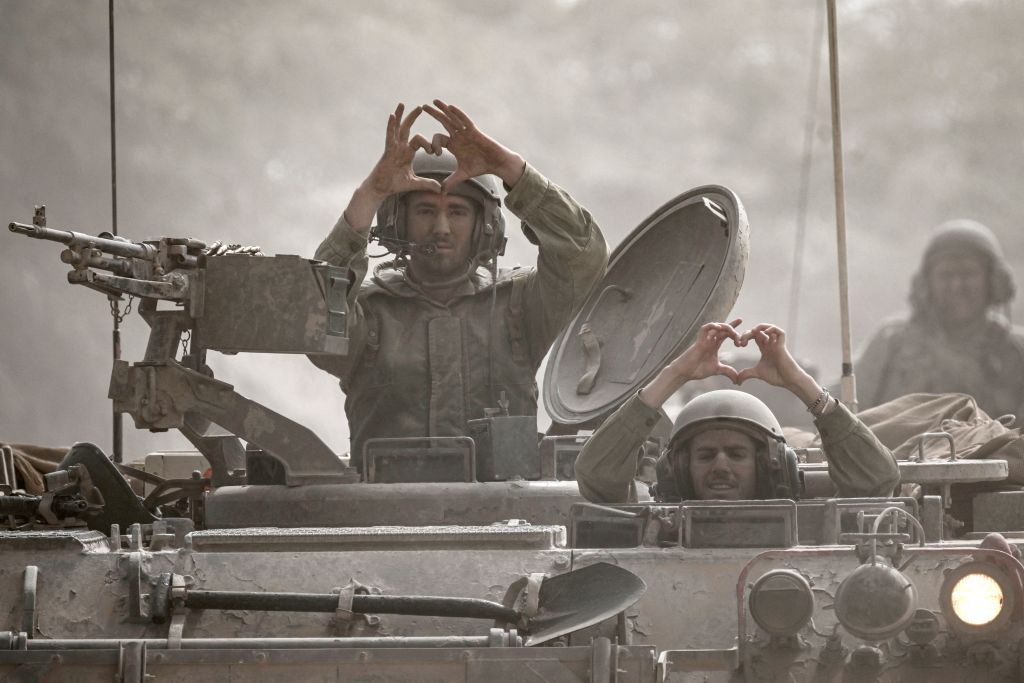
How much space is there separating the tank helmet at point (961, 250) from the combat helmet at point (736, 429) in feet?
44.0

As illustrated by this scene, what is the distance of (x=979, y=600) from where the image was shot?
5.89 metres

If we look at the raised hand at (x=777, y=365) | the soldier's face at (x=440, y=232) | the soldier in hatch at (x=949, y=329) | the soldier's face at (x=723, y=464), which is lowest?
the soldier's face at (x=723, y=464)

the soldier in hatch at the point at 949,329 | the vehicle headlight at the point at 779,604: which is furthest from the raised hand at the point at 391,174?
the soldier in hatch at the point at 949,329

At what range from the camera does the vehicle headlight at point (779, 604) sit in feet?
19.2

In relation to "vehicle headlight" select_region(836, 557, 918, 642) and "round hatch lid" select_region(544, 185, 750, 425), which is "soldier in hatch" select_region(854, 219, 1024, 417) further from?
"vehicle headlight" select_region(836, 557, 918, 642)

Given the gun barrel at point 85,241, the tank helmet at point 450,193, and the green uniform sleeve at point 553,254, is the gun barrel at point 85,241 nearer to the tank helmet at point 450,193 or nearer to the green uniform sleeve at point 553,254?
the tank helmet at point 450,193

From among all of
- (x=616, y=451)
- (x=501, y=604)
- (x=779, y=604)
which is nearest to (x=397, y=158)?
(x=616, y=451)

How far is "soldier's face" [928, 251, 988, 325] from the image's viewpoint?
2052 centimetres

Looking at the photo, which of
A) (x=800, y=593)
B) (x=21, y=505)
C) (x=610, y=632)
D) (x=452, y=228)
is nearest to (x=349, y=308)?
(x=452, y=228)

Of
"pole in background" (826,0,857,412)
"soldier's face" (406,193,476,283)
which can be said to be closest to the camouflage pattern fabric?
"soldier's face" (406,193,476,283)

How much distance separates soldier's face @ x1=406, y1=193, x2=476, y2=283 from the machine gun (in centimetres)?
113

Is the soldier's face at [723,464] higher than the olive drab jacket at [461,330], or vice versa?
the olive drab jacket at [461,330]

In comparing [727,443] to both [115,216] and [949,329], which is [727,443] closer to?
[115,216]

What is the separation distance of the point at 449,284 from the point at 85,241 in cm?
221
